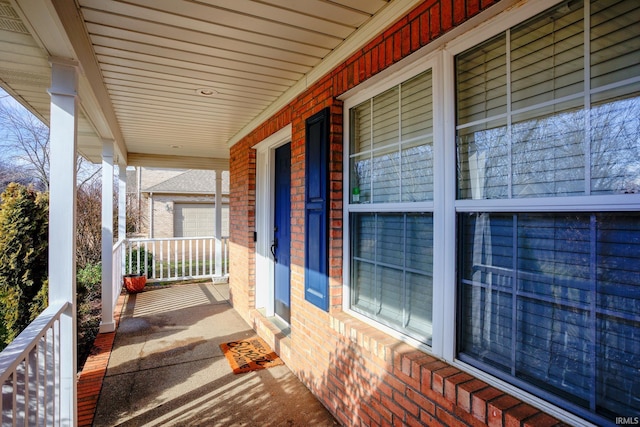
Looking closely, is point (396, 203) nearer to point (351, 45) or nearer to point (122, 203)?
point (351, 45)

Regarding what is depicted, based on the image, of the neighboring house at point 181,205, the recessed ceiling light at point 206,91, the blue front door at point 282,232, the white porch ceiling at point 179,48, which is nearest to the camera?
the white porch ceiling at point 179,48

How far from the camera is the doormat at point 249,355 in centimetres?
336

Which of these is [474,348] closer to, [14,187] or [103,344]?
[103,344]

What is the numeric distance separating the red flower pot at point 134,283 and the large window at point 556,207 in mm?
6211

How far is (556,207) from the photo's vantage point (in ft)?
4.28

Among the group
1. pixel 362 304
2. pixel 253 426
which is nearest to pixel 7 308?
pixel 253 426

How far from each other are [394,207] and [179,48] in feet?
6.06

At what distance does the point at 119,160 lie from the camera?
5.98 metres

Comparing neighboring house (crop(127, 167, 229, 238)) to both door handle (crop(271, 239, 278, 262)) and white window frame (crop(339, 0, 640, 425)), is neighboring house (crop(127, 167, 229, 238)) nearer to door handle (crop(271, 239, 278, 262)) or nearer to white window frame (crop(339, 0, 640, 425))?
door handle (crop(271, 239, 278, 262))

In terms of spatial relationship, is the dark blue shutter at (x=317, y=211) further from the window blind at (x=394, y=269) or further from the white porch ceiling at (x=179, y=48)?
the white porch ceiling at (x=179, y=48)

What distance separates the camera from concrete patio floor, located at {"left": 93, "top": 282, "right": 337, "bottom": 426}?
99.6 inches

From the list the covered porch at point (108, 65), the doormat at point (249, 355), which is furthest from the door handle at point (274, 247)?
the covered porch at point (108, 65)

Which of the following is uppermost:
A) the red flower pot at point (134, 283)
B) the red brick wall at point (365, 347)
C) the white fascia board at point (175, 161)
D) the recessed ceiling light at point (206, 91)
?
the recessed ceiling light at point (206, 91)

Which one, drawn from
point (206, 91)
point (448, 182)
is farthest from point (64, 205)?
point (448, 182)
